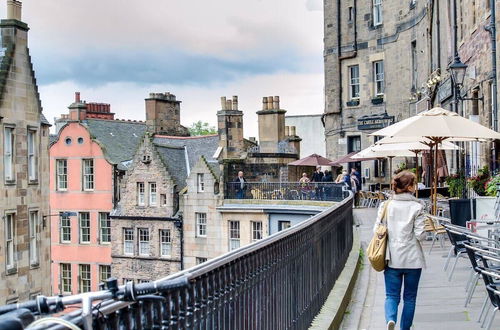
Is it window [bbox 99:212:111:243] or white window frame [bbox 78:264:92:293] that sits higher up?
window [bbox 99:212:111:243]

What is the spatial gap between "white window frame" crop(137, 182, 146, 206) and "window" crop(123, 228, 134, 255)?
1.67 m

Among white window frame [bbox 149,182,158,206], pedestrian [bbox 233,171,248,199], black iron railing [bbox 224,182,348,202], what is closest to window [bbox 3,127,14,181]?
black iron railing [bbox 224,182,348,202]

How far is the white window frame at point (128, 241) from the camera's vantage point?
44.8 meters

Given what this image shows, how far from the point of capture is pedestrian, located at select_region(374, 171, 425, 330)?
23.1 feet

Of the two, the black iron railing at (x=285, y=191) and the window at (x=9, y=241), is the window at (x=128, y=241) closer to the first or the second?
the black iron railing at (x=285, y=191)

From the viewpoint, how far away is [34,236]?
30.6 meters

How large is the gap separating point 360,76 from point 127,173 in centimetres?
1514

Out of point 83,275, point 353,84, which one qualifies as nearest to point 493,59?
point 353,84

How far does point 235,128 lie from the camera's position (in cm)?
4738

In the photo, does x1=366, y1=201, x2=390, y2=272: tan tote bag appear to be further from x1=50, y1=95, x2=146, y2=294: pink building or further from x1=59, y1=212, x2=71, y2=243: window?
x1=59, y1=212, x2=71, y2=243: window

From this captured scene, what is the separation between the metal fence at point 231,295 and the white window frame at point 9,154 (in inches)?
853

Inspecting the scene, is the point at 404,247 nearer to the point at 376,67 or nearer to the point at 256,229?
the point at 376,67

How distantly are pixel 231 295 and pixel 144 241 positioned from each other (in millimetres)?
41302

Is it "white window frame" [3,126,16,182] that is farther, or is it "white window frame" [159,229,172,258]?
"white window frame" [159,229,172,258]
